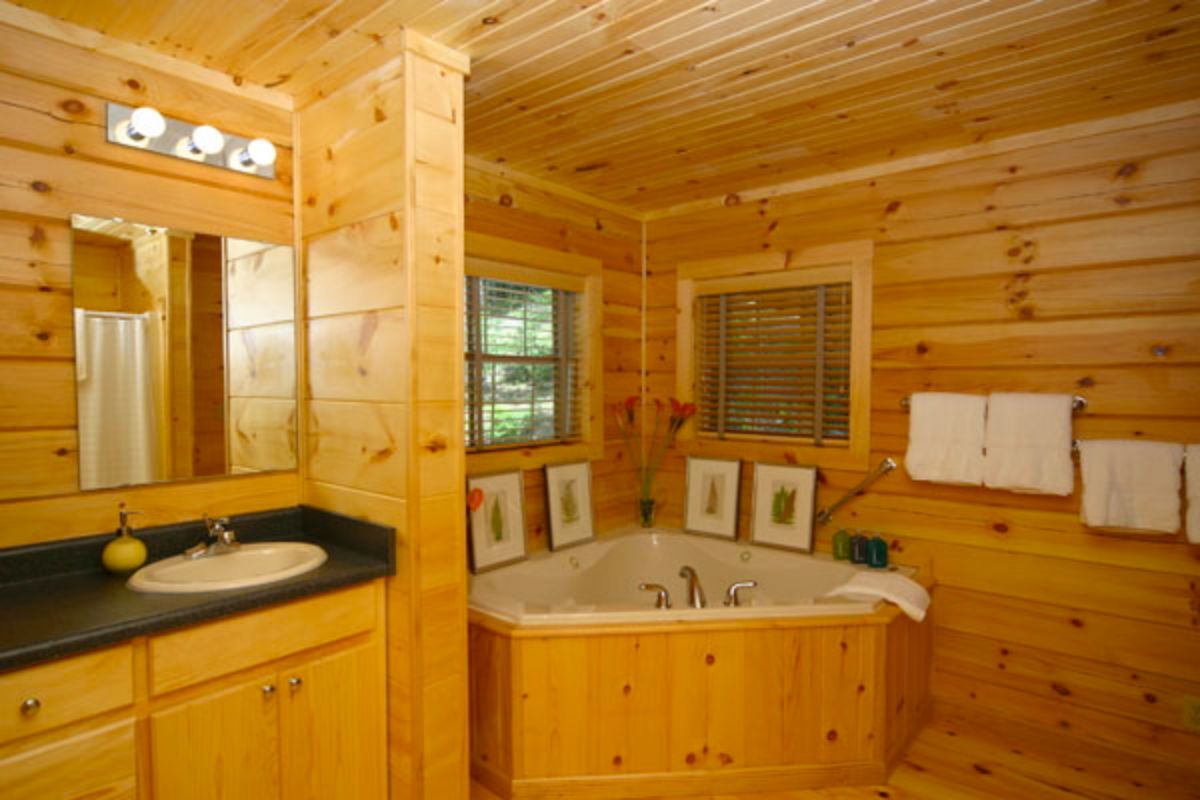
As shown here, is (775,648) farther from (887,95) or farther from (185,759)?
(887,95)

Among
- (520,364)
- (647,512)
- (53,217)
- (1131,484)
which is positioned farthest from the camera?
(647,512)

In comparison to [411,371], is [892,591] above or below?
below

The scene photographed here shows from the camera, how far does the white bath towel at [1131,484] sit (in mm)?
2238

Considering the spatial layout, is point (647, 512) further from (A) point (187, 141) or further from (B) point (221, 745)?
(A) point (187, 141)

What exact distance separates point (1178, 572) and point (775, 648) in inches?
54.1

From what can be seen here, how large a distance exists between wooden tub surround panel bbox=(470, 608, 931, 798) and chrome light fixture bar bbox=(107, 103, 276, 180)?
164cm

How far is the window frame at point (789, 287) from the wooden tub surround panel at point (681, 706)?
0.86 m

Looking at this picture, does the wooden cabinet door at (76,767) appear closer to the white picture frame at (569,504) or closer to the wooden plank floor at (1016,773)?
the wooden plank floor at (1016,773)

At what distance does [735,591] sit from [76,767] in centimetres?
223

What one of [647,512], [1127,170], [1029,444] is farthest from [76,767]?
[1127,170]

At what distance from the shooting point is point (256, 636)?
1673mm

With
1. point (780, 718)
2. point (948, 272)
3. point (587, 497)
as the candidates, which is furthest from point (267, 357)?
point (948, 272)

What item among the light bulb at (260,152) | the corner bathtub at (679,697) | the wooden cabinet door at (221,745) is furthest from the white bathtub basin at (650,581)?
the light bulb at (260,152)

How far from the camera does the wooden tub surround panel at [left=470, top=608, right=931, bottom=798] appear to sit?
88.0 inches
